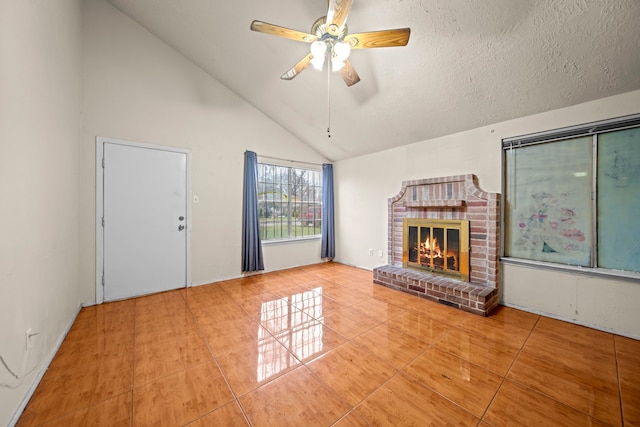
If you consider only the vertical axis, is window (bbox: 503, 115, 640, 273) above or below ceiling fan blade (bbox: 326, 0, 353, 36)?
below

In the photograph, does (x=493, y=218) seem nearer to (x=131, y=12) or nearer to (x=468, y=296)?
(x=468, y=296)

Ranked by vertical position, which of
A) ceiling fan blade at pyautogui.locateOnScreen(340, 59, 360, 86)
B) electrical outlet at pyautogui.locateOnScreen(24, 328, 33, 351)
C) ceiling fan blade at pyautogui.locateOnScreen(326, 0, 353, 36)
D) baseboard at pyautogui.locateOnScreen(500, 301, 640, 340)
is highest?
ceiling fan blade at pyautogui.locateOnScreen(326, 0, 353, 36)

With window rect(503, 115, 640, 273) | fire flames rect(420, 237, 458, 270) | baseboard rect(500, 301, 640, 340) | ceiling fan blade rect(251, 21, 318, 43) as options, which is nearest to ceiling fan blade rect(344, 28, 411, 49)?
ceiling fan blade rect(251, 21, 318, 43)

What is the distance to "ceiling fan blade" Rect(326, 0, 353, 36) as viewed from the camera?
152 cm

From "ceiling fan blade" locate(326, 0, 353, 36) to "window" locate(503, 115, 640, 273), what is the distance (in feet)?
7.63

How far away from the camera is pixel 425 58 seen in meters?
2.31

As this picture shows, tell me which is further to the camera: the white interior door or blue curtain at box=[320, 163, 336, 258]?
blue curtain at box=[320, 163, 336, 258]

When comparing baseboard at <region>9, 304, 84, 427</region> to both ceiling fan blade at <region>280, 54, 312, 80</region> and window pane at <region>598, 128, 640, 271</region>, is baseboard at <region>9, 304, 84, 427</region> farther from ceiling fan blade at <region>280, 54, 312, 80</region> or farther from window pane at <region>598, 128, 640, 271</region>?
window pane at <region>598, 128, 640, 271</region>

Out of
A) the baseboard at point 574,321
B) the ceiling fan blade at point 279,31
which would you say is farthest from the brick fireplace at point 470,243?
the ceiling fan blade at point 279,31

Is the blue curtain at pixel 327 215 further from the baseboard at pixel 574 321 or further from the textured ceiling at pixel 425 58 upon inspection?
the baseboard at pixel 574 321

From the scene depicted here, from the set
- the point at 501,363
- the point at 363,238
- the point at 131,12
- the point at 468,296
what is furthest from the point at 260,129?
the point at 501,363

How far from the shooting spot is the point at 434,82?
8.28ft

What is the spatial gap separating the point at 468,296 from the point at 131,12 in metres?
5.20

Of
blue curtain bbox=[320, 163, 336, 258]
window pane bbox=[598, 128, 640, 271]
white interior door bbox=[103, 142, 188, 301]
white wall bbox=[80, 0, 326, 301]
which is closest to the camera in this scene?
window pane bbox=[598, 128, 640, 271]
